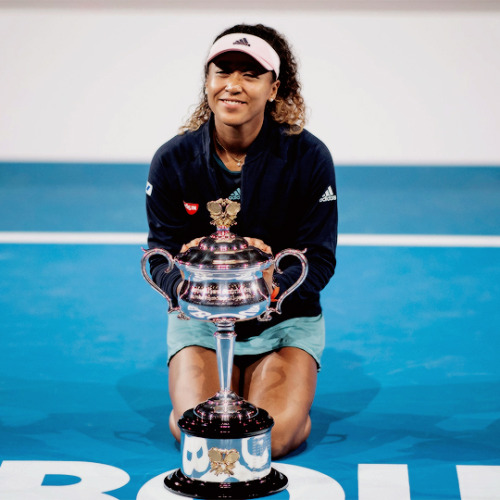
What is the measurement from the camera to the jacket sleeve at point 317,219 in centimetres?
349

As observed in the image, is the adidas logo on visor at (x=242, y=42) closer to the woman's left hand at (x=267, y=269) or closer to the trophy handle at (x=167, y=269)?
the woman's left hand at (x=267, y=269)

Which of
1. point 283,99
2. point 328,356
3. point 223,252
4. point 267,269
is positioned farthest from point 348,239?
point 223,252

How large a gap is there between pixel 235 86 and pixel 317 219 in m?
0.52

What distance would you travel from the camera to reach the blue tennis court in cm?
311

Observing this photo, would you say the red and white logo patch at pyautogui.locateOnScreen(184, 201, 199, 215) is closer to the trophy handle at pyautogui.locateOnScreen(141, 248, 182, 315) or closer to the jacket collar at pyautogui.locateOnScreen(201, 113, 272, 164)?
the jacket collar at pyautogui.locateOnScreen(201, 113, 272, 164)

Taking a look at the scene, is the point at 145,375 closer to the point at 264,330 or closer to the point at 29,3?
the point at 264,330

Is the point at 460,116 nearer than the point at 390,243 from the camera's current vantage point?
No

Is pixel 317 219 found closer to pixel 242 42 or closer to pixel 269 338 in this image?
pixel 269 338

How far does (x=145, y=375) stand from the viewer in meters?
4.06

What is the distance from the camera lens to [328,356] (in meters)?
4.29

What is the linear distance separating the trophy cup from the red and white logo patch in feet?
2.00

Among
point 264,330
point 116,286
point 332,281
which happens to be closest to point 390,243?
point 332,281

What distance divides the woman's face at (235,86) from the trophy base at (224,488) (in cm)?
110

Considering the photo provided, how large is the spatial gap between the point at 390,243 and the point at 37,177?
9.60 feet
